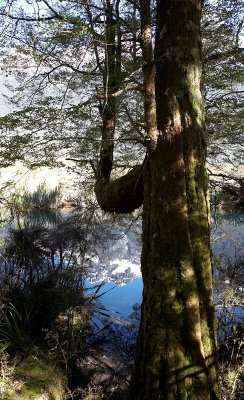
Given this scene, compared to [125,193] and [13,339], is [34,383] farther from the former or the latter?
[125,193]

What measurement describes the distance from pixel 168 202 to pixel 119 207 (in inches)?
49.6

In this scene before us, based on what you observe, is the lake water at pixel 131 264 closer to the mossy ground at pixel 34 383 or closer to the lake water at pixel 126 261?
the lake water at pixel 126 261

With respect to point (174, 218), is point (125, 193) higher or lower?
higher

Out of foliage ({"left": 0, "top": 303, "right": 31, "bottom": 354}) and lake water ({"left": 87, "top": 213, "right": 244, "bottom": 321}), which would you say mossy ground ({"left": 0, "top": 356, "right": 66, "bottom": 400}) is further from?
lake water ({"left": 87, "top": 213, "right": 244, "bottom": 321})

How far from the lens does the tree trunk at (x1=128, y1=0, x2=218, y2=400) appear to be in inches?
87.9

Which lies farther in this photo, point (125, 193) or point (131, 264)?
point (131, 264)

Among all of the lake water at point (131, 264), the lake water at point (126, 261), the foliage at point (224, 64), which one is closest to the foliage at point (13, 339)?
the lake water at point (126, 261)

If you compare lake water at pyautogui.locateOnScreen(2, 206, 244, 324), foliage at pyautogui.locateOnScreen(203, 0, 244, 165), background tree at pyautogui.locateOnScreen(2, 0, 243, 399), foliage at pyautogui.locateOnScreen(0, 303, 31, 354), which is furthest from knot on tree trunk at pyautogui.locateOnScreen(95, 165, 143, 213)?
lake water at pyautogui.locateOnScreen(2, 206, 244, 324)

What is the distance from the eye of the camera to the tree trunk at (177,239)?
2232mm

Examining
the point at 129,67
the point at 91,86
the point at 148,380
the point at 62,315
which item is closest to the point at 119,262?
the point at 62,315

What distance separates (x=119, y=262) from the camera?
1102 cm

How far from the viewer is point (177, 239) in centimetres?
230

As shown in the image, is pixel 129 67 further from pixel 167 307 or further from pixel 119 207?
pixel 167 307

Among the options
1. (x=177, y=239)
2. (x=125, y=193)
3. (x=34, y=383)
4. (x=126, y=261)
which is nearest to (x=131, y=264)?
(x=126, y=261)
